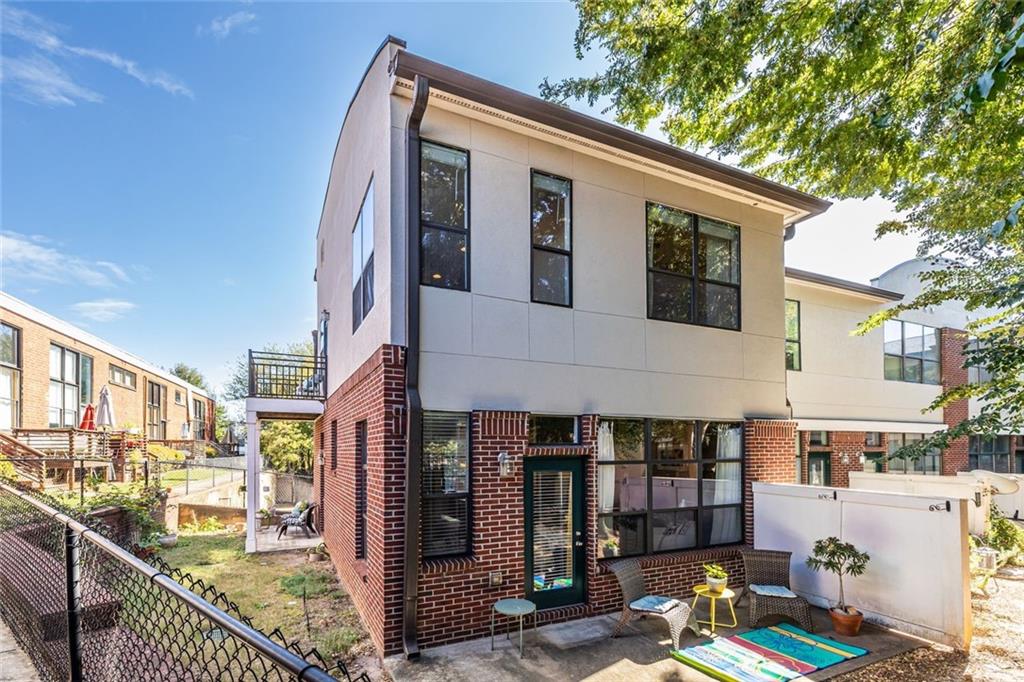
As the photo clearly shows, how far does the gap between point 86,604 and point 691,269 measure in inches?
345

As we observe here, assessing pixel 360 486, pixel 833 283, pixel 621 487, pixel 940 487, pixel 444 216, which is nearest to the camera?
pixel 444 216

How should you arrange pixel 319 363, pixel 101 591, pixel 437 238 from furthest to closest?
pixel 319 363, pixel 437 238, pixel 101 591

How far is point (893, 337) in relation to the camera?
15289 millimetres

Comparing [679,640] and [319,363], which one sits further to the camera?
[319,363]

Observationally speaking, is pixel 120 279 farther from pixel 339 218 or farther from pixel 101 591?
pixel 101 591

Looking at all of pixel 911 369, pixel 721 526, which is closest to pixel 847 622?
pixel 721 526

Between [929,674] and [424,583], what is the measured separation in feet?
18.9

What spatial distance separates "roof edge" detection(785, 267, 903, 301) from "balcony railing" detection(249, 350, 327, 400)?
38.0ft

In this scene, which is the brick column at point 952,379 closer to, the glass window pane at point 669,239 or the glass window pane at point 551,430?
the glass window pane at point 669,239

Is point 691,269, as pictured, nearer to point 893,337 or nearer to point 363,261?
point 363,261

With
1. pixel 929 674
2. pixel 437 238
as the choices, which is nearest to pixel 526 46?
pixel 437 238

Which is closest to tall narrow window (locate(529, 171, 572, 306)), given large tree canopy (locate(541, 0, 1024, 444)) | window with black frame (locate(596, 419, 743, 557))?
large tree canopy (locate(541, 0, 1024, 444))

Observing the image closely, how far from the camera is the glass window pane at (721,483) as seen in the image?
29.3 ft

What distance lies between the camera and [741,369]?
9.49 meters
